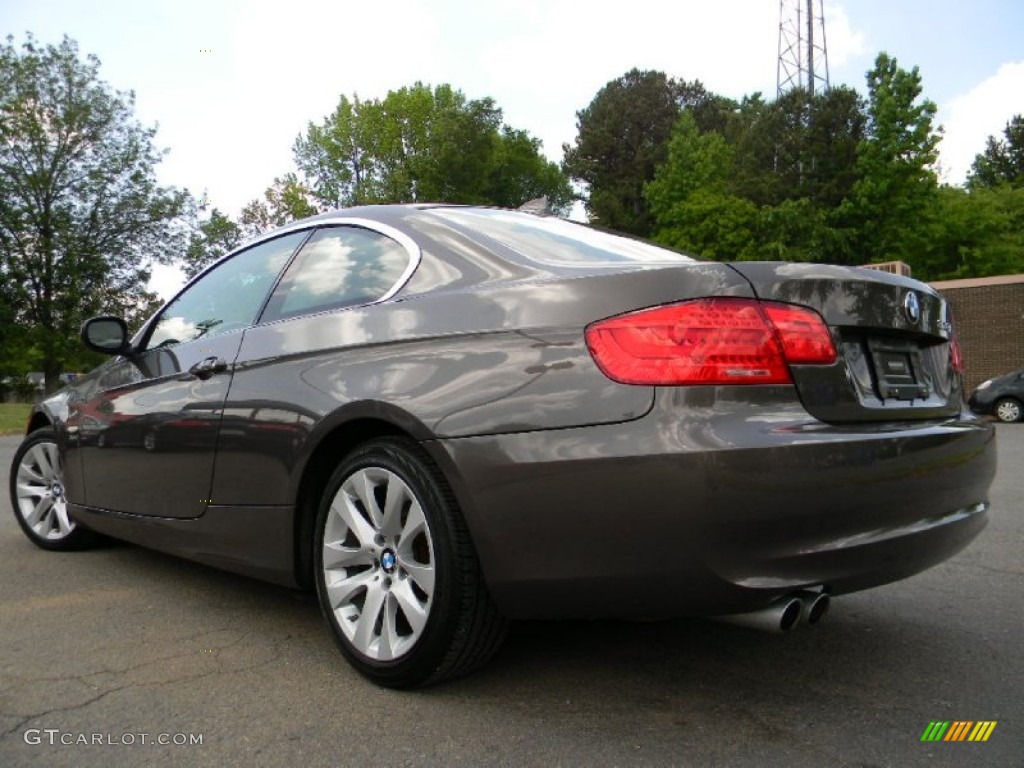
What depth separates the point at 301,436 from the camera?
113 inches

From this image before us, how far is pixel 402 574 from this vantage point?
8.51 ft

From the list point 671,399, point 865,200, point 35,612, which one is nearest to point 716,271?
point 671,399

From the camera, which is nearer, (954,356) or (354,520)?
(354,520)

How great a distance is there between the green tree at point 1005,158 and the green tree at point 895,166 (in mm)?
30461

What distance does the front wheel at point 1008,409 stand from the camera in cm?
1902

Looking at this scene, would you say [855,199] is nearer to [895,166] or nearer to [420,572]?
[895,166]

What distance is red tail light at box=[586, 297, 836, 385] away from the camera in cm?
220

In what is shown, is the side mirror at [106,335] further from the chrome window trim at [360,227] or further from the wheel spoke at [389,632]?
the wheel spoke at [389,632]

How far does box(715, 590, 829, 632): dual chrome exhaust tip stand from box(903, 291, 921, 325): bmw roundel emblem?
902 millimetres

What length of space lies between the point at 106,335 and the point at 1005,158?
64.8 m

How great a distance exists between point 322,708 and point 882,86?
3194cm

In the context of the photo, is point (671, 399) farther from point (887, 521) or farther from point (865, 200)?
point (865, 200)

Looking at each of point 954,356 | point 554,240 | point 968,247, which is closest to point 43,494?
point 554,240

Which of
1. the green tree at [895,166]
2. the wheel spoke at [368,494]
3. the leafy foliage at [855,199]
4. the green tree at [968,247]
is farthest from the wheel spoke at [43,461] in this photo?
the green tree at [968,247]
